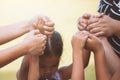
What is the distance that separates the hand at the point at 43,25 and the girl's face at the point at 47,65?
0.14 meters

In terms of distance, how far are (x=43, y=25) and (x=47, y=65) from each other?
0.60 feet

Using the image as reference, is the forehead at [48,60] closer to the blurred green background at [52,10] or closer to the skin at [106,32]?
the skin at [106,32]

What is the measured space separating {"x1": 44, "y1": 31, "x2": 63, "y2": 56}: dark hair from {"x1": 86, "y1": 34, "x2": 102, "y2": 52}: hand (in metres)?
0.23

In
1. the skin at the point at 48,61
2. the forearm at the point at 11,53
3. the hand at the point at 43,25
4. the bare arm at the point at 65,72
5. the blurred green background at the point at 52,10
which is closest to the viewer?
the forearm at the point at 11,53

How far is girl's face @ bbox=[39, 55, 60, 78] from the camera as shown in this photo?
97 centimetres

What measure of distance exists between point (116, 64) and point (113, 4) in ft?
0.70

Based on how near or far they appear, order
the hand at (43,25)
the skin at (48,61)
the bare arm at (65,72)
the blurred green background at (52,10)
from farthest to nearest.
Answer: the blurred green background at (52,10) < the bare arm at (65,72) < the skin at (48,61) < the hand at (43,25)

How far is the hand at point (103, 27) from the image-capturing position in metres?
0.81

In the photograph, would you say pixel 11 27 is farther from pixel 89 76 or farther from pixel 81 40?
pixel 89 76

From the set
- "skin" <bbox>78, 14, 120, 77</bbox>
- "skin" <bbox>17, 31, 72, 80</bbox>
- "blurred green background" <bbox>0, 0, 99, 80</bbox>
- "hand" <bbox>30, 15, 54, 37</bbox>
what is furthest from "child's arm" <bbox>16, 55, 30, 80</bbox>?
"blurred green background" <bbox>0, 0, 99, 80</bbox>

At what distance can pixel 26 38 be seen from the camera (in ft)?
2.57

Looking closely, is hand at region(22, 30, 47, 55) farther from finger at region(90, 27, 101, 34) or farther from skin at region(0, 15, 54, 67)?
finger at region(90, 27, 101, 34)

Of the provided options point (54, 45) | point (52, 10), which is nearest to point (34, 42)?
point (54, 45)

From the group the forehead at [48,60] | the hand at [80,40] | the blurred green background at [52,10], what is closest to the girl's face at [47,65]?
the forehead at [48,60]
